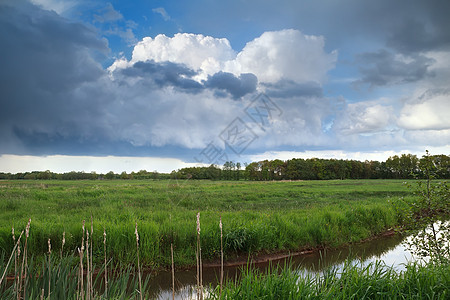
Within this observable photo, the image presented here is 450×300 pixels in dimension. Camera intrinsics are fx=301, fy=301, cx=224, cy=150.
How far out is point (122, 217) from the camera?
39.7ft

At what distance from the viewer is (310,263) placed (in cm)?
1009

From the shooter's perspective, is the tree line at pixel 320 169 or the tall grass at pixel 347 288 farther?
the tree line at pixel 320 169

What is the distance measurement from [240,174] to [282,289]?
311 ft

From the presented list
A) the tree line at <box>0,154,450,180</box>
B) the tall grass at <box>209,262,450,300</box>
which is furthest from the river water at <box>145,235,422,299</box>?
the tree line at <box>0,154,450,180</box>

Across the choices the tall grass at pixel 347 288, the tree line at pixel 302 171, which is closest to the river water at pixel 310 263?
the tall grass at pixel 347 288

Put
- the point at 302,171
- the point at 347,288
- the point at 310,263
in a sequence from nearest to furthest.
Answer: the point at 347,288
the point at 310,263
the point at 302,171

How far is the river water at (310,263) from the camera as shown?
7413 mm

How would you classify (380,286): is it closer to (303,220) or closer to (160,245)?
(160,245)

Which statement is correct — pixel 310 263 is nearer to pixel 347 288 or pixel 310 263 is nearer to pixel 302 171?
A: pixel 347 288

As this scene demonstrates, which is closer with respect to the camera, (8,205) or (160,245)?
(160,245)

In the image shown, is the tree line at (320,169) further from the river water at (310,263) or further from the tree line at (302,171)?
the river water at (310,263)

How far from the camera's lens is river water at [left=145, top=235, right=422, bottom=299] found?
7413 millimetres

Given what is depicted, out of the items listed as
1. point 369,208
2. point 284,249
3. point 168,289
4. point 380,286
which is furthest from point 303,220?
point 380,286

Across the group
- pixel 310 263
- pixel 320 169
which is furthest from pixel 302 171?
pixel 310 263
